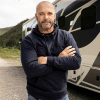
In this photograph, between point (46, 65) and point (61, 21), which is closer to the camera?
point (46, 65)

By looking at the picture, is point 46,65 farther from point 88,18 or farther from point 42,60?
point 88,18

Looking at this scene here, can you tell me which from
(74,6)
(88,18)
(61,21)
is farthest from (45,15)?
(61,21)

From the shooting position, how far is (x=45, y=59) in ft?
4.72

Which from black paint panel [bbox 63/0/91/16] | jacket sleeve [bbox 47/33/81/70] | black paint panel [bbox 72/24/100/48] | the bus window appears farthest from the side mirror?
jacket sleeve [bbox 47/33/81/70]

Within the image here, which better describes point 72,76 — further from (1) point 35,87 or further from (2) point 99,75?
(1) point 35,87

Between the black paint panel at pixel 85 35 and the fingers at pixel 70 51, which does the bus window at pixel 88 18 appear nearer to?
the black paint panel at pixel 85 35

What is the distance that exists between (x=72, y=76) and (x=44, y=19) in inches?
103

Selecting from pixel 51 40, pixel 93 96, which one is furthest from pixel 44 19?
pixel 93 96

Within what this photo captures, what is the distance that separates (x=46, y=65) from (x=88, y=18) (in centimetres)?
217

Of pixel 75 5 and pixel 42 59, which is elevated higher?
pixel 75 5

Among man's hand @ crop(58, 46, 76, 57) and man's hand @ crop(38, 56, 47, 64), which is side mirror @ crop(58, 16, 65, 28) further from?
man's hand @ crop(38, 56, 47, 64)

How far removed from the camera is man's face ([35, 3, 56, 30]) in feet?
4.77

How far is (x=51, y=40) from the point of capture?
149cm

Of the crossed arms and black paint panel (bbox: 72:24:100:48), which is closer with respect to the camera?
the crossed arms
